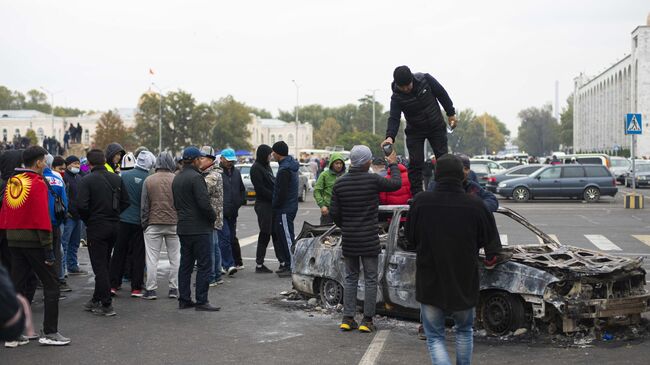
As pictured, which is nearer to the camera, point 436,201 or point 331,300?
point 436,201

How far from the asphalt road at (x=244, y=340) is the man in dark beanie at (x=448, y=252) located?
1.52 metres

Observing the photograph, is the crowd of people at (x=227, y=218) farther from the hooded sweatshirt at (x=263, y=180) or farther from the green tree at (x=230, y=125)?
the green tree at (x=230, y=125)

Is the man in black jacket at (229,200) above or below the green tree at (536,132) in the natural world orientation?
below

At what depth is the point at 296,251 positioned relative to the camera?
10.3 meters

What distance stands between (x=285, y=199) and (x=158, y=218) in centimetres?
259

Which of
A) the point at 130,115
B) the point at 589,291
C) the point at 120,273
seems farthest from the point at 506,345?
the point at 130,115

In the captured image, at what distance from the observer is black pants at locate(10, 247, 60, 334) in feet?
25.6

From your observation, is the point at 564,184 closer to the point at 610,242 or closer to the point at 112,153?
the point at 610,242

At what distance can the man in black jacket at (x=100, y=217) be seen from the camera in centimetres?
937

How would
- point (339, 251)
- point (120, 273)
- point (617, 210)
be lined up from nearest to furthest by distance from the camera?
1. point (339, 251)
2. point (120, 273)
3. point (617, 210)

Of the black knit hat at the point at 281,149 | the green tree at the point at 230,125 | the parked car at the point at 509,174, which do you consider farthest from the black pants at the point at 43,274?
the green tree at the point at 230,125

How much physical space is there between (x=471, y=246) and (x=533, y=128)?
162m

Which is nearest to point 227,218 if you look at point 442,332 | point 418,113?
point 418,113

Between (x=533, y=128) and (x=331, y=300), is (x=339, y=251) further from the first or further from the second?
(x=533, y=128)
